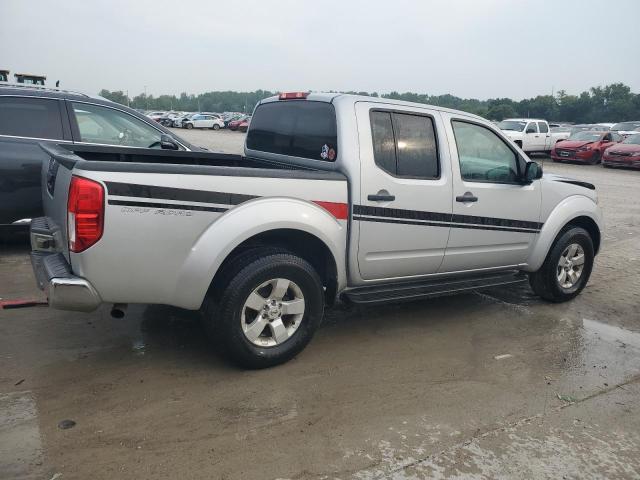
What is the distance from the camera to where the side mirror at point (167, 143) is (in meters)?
6.23

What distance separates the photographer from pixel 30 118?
6055 mm

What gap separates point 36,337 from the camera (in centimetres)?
415

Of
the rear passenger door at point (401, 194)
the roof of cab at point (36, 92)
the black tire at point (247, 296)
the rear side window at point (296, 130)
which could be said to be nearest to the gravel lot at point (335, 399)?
the black tire at point (247, 296)

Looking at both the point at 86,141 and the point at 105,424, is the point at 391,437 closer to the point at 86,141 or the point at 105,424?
the point at 105,424

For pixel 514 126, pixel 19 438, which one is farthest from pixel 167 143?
pixel 514 126

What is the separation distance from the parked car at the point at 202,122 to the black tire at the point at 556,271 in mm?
44463

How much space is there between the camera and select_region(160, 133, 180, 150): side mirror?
6230mm

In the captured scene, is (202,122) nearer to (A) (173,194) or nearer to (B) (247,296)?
(B) (247,296)

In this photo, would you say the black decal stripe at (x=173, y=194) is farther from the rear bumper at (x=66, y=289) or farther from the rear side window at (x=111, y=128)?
the rear side window at (x=111, y=128)

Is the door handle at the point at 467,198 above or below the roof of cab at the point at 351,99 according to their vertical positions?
below

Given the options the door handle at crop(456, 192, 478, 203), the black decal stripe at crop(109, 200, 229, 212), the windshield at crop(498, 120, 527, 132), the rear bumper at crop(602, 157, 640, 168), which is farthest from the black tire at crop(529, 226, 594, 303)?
the windshield at crop(498, 120, 527, 132)

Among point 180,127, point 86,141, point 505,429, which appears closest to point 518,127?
point 86,141

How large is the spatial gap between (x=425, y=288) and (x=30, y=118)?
4.53 metres

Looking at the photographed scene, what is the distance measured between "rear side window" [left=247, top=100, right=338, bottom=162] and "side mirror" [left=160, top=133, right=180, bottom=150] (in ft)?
4.43
